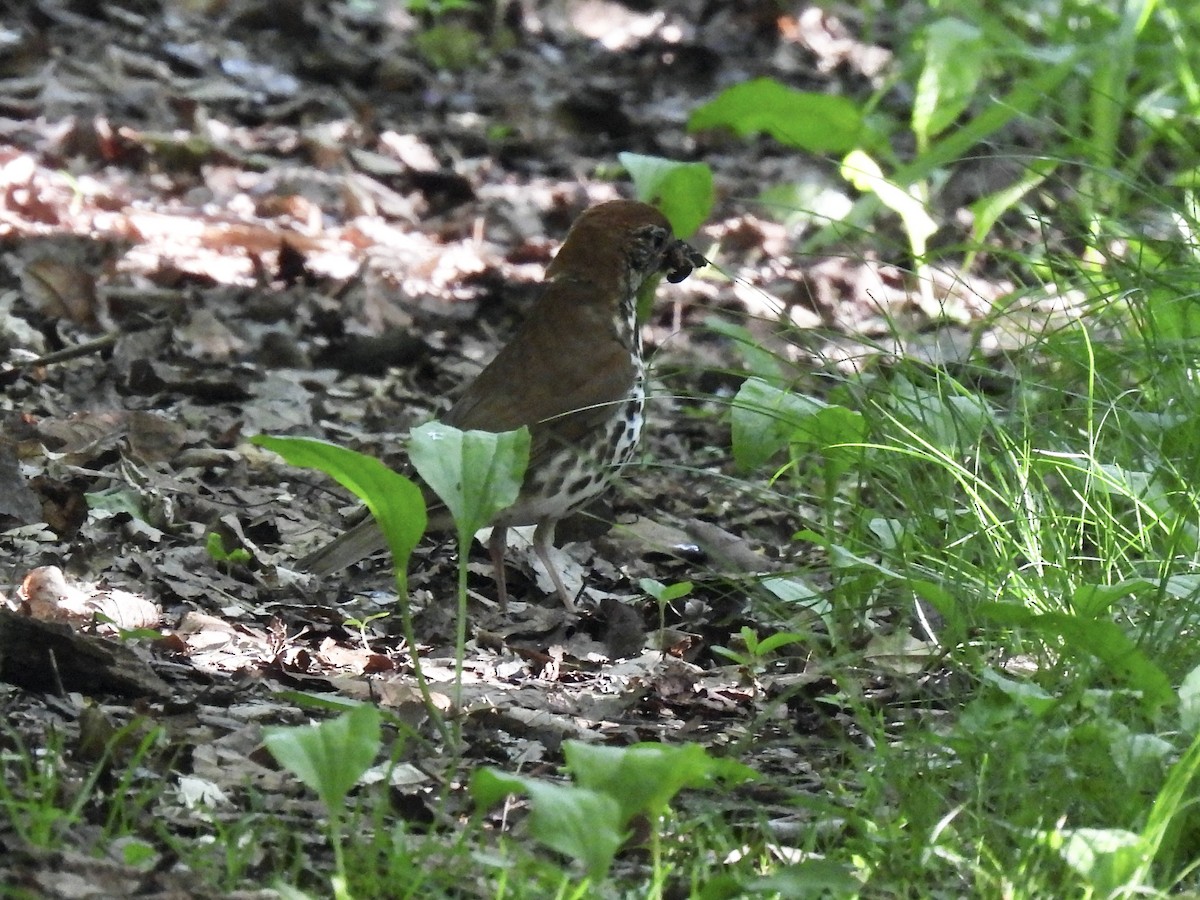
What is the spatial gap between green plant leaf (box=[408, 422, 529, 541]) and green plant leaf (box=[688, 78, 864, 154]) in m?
3.17

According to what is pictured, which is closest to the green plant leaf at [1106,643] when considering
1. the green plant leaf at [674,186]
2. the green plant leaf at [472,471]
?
the green plant leaf at [472,471]

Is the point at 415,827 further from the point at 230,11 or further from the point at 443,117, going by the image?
the point at 230,11

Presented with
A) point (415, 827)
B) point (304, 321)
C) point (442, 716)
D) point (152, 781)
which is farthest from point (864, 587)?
point (304, 321)

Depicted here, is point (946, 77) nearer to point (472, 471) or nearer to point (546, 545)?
point (546, 545)

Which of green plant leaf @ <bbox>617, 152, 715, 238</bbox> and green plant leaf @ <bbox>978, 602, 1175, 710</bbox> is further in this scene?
green plant leaf @ <bbox>617, 152, 715, 238</bbox>

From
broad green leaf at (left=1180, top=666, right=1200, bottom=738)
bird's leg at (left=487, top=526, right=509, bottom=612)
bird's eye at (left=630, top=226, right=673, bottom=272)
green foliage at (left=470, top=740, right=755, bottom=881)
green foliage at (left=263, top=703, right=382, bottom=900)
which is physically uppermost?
broad green leaf at (left=1180, top=666, right=1200, bottom=738)

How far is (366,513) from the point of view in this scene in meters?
4.50

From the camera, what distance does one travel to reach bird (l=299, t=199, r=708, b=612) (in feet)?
14.6

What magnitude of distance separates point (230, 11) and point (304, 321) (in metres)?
3.82

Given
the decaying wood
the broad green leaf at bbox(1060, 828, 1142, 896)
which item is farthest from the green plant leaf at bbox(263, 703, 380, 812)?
the broad green leaf at bbox(1060, 828, 1142, 896)

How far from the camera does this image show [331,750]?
2.45 meters

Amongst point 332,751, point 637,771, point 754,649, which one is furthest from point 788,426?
point 332,751

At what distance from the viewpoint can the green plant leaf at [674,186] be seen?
16.7 feet

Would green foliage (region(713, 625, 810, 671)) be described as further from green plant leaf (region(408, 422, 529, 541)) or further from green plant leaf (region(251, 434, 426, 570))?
green plant leaf (region(251, 434, 426, 570))
